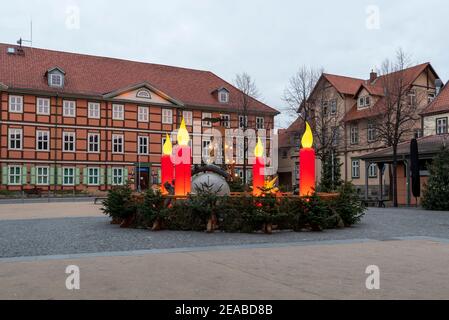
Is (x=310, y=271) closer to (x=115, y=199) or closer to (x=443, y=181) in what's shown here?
(x=115, y=199)

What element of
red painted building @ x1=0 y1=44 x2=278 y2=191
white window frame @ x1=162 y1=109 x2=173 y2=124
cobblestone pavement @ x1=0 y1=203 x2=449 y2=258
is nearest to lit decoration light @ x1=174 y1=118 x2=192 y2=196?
cobblestone pavement @ x1=0 y1=203 x2=449 y2=258

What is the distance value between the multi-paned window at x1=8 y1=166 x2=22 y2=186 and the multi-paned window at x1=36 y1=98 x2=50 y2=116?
4.89 meters

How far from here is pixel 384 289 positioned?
583 centimetres

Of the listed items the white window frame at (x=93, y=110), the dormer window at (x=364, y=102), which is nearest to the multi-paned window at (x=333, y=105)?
the dormer window at (x=364, y=102)

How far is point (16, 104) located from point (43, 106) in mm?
2110

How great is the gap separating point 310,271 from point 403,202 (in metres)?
24.7

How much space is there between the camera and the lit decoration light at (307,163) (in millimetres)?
13672

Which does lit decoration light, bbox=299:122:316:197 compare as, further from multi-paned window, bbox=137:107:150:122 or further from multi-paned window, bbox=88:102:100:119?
Answer: multi-paned window, bbox=137:107:150:122

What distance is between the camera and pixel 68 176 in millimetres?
42531

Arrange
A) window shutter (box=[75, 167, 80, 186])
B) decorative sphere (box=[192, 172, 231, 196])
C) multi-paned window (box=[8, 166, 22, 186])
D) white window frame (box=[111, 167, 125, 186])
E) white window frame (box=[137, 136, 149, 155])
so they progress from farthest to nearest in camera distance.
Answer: white window frame (box=[137, 136, 149, 155])
white window frame (box=[111, 167, 125, 186])
window shutter (box=[75, 167, 80, 186])
multi-paned window (box=[8, 166, 22, 186])
decorative sphere (box=[192, 172, 231, 196])

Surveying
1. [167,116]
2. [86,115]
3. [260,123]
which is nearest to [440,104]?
[260,123]

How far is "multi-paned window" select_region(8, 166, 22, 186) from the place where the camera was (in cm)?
4006
